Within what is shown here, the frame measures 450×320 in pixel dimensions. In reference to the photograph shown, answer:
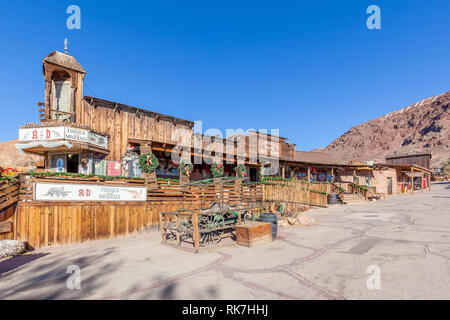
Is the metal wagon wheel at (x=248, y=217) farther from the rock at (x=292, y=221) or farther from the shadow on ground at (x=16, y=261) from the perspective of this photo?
the shadow on ground at (x=16, y=261)

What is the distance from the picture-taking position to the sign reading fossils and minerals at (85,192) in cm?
871

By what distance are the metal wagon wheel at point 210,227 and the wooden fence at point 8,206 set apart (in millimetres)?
6478

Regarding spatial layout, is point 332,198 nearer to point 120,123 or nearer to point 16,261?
point 120,123

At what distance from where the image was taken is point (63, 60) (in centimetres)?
1348

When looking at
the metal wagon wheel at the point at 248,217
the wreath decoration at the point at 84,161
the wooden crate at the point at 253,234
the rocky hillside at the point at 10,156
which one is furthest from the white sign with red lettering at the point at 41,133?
the rocky hillside at the point at 10,156

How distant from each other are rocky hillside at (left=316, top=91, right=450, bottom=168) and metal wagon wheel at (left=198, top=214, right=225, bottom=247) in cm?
6880

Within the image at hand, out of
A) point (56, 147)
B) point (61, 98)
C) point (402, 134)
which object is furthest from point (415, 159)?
point (402, 134)

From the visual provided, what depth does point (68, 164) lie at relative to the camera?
12953 mm

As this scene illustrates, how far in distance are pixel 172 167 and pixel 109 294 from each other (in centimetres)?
1190

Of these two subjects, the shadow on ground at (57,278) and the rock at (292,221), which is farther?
the rock at (292,221)

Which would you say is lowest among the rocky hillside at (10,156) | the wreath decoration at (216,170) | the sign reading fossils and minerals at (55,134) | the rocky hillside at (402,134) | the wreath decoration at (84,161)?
the wreath decoration at (216,170)

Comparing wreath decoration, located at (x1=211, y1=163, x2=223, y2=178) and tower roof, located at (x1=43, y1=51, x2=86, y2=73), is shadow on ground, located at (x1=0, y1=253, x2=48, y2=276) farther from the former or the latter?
tower roof, located at (x1=43, y1=51, x2=86, y2=73)

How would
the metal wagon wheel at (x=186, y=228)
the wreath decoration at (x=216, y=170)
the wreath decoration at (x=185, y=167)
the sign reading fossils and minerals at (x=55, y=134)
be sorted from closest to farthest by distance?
the metal wagon wheel at (x=186, y=228) → the sign reading fossils and minerals at (x=55, y=134) → the wreath decoration at (x=185, y=167) → the wreath decoration at (x=216, y=170)

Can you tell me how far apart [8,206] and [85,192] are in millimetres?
2303
